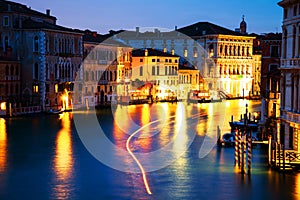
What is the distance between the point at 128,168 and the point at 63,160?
178cm

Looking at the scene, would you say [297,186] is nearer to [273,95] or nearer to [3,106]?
[273,95]

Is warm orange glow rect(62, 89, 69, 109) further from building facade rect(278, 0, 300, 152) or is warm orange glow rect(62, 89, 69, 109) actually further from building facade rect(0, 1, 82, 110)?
building facade rect(278, 0, 300, 152)

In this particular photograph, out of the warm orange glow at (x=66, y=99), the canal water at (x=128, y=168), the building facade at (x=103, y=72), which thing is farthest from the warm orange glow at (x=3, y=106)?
the building facade at (x=103, y=72)

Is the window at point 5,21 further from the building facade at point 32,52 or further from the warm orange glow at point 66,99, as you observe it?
the warm orange glow at point 66,99

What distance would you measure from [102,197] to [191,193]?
5.15 feet

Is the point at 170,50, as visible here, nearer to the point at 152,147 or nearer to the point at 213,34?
the point at 213,34

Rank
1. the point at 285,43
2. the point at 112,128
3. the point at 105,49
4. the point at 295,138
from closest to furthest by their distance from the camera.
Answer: the point at 295,138 < the point at 285,43 < the point at 112,128 < the point at 105,49

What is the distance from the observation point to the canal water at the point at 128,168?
10.7m

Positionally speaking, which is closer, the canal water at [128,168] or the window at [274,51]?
the canal water at [128,168]

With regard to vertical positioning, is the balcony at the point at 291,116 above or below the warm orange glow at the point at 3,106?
above

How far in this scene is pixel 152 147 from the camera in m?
16.1

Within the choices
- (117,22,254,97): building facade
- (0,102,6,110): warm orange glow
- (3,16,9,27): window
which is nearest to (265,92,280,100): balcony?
(0,102,6,110): warm orange glow

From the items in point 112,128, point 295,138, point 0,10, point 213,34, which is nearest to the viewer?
point 295,138

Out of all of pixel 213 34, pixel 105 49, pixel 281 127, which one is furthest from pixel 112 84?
pixel 281 127
